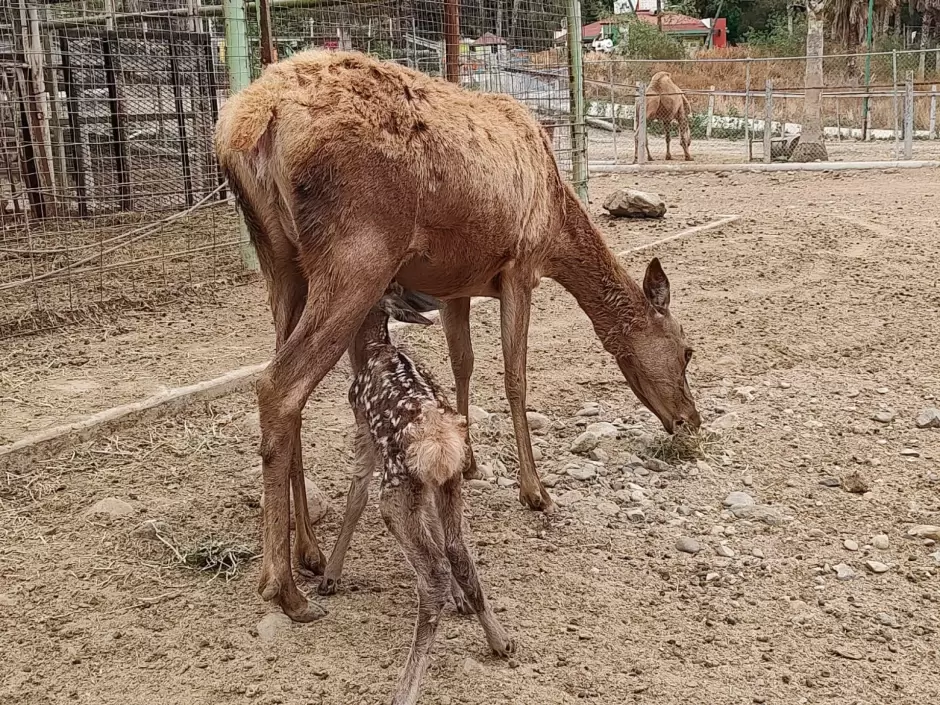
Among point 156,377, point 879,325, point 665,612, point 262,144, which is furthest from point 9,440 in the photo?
point 879,325

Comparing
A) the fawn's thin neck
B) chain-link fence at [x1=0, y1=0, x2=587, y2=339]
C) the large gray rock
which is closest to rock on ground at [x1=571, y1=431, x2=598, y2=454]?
the fawn's thin neck

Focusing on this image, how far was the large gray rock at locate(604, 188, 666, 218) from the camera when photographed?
38.3ft

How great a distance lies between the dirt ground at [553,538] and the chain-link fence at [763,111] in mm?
11535

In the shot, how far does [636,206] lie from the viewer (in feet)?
38.5

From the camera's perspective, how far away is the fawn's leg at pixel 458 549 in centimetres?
343

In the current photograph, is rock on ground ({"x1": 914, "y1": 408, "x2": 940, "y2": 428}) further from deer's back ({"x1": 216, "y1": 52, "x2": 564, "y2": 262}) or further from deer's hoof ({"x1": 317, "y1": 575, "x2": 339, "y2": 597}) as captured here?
deer's hoof ({"x1": 317, "y1": 575, "x2": 339, "y2": 597})

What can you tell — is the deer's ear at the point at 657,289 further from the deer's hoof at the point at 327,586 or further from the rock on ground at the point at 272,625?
the rock on ground at the point at 272,625

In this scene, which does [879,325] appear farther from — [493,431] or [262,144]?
[262,144]

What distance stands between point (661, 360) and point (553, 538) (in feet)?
4.56

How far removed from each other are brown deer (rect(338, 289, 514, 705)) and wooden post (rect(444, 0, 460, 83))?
6.45 m

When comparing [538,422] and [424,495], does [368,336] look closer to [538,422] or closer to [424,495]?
[424,495]

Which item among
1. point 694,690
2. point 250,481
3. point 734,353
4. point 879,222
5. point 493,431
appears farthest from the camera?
point 879,222

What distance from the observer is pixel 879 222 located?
11.1 m

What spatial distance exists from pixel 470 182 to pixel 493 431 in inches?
74.9
